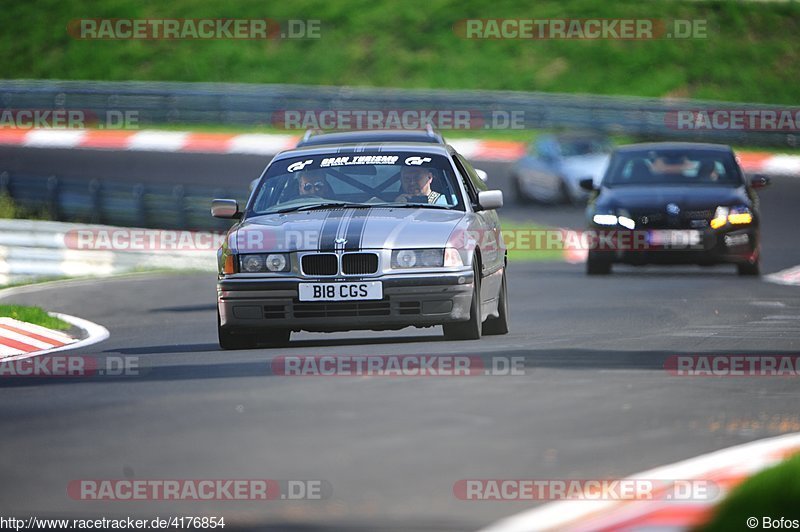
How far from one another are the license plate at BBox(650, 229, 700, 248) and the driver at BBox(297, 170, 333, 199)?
7.09 m

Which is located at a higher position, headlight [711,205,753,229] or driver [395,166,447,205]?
driver [395,166,447,205]

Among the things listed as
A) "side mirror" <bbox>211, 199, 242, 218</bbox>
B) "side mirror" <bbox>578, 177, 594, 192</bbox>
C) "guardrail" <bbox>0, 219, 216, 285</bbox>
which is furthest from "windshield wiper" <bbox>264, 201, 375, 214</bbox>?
"guardrail" <bbox>0, 219, 216, 285</bbox>

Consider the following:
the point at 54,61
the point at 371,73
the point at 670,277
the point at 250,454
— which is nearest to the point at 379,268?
the point at 250,454

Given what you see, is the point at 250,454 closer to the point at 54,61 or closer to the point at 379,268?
the point at 379,268

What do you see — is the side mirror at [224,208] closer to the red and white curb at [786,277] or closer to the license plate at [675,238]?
→ the license plate at [675,238]

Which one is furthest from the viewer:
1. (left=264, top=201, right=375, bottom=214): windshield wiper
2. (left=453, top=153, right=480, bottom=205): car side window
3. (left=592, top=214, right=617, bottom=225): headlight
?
(left=592, top=214, right=617, bottom=225): headlight

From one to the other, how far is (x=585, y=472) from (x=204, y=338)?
672 centimetres

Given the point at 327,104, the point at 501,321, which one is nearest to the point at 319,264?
the point at 501,321

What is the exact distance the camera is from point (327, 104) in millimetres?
36562

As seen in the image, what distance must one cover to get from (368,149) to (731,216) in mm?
7091

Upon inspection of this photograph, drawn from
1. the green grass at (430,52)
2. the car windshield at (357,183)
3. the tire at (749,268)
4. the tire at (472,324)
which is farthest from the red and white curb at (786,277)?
the green grass at (430,52)

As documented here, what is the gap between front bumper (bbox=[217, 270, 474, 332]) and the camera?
→ 10.8 meters

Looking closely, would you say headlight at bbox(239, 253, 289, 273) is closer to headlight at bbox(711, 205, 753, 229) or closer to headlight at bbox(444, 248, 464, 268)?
headlight at bbox(444, 248, 464, 268)

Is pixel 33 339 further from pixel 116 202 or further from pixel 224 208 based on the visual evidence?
pixel 116 202
